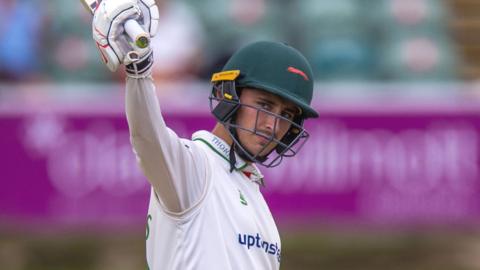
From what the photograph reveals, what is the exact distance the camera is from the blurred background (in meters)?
8.75

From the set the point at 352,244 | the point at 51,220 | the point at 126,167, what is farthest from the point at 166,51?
the point at 352,244

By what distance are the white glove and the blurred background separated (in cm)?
506

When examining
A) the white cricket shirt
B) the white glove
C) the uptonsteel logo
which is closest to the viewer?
the white glove

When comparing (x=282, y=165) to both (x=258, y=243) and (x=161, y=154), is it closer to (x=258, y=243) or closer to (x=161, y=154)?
(x=258, y=243)

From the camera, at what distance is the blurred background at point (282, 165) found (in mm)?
8750

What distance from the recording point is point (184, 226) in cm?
388

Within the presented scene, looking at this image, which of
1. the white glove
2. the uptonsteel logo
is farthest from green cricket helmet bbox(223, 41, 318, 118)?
the white glove

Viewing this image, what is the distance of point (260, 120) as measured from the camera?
4.10 m

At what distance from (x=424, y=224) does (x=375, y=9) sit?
2188mm

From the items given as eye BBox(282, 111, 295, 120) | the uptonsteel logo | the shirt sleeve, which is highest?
eye BBox(282, 111, 295, 120)

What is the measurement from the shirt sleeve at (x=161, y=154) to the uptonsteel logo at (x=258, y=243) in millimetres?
233

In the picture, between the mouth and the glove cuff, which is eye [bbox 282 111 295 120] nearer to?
the mouth

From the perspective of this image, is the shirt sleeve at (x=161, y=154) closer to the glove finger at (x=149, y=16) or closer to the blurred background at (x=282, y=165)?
the glove finger at (x=149, y=16)

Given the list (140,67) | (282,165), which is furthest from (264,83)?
(282,165)
